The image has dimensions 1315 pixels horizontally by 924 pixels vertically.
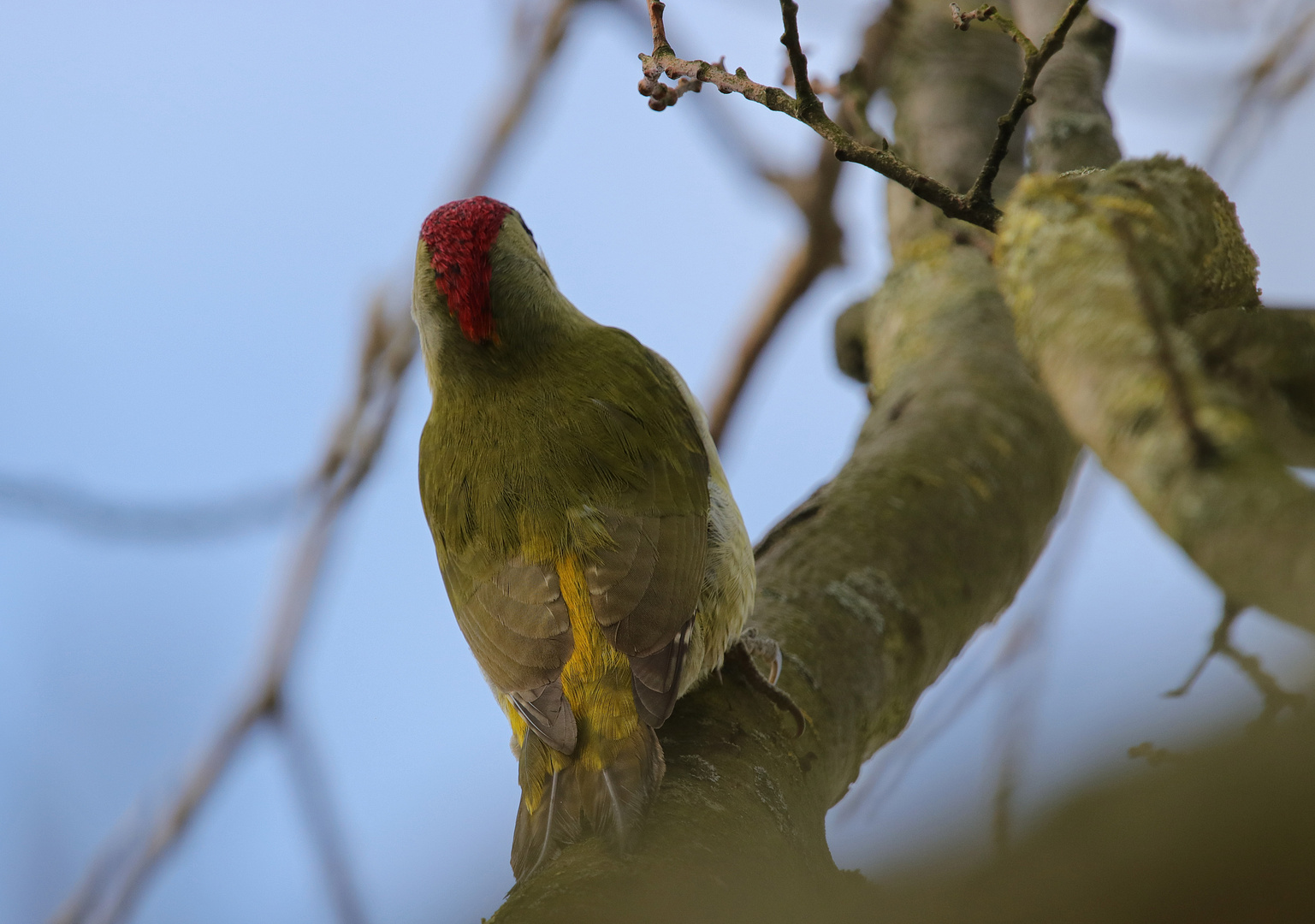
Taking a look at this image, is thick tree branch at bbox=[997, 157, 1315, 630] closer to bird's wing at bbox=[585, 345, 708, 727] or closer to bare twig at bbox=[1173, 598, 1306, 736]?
bare twig at bbox=[1173, 598, 1306, 736]

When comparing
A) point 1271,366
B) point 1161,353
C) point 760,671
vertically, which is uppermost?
point 1271,366

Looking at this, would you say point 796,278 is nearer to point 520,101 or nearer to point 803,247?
point 803,247

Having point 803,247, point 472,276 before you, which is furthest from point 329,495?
point 803,247

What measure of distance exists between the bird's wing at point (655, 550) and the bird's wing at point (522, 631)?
118 millimetres

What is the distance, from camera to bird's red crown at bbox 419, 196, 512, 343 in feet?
10.7

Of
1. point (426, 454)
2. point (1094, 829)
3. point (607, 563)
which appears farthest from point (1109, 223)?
point (426, 454)

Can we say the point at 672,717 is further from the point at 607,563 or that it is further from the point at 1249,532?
the point at 1249,532

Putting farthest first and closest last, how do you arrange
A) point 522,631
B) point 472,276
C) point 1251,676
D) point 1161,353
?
point 472,276, point 522,631, point 1161,353, point 1251,676

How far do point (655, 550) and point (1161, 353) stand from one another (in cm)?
168

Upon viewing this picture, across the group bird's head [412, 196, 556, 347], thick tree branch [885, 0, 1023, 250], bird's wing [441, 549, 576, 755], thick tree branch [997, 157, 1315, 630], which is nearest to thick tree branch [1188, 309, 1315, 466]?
thick tree branch [997, 157, 1315, 630]

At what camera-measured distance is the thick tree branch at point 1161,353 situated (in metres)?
0.96

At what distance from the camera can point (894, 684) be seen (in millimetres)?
2873

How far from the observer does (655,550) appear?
273cm

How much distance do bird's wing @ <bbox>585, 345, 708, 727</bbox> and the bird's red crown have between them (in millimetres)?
480
